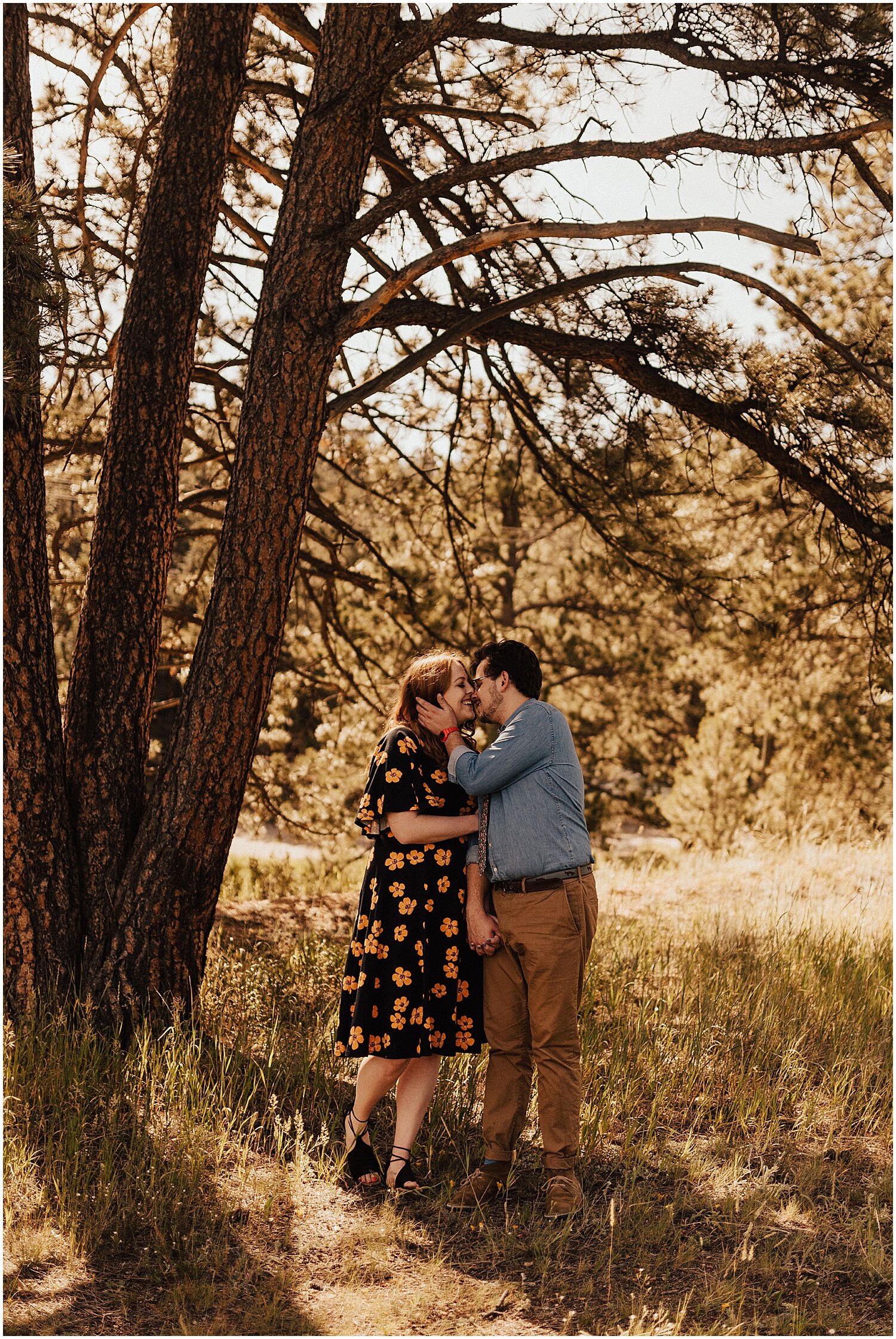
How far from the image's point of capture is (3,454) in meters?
4.27

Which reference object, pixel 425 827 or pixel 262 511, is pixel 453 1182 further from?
pixel 262 511

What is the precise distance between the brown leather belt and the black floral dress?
261mm

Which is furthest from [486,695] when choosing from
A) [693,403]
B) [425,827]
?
[693,403]

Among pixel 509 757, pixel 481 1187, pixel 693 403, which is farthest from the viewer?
pixel 693 403

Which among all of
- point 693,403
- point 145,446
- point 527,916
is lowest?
point 527,916

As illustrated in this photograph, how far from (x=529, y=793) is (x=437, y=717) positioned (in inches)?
17.2

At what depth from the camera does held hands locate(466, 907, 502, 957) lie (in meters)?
3.50

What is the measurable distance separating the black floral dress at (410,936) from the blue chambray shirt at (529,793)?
172 millimetres

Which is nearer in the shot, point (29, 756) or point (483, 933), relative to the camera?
point (483, 933)

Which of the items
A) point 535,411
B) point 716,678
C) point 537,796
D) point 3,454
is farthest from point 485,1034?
point 716,678

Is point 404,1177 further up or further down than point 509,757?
further down

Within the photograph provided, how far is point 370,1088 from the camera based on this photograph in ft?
11.7

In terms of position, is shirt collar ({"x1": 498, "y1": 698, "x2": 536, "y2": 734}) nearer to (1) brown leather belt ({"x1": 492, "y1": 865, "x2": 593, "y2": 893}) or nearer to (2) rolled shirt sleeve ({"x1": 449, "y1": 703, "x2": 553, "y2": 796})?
(2) rolled shirt sleeve ({"x1": 449, "y1": 703, "x2": 553, "y2": 796})

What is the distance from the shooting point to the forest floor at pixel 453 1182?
2.96 meters
